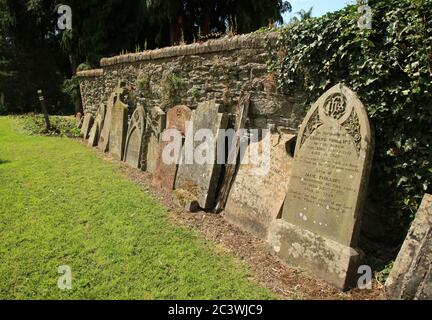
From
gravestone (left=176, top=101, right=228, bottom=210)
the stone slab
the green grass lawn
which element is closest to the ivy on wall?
the stone slab

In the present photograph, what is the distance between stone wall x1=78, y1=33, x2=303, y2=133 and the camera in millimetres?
4762

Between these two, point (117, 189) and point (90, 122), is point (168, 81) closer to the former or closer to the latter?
point (117, 189)

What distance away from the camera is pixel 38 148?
9.06 metres

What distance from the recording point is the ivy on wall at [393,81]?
3113 mm

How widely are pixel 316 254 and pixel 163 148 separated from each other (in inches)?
135

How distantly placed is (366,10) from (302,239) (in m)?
2.29

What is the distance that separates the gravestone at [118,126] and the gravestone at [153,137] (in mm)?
1086

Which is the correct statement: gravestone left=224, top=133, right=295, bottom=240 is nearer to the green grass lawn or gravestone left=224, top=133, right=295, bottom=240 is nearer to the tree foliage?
the green grass lawn

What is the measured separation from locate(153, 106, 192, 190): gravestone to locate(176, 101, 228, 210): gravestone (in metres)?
0.21

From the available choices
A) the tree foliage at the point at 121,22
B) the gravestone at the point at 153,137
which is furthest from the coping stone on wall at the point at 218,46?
the tree foliage at the point at 121,22

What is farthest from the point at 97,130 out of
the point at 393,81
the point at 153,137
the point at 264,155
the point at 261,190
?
the point at 393,81

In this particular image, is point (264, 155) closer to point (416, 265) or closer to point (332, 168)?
point (332, 168)

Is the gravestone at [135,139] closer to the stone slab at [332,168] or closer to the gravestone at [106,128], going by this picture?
the gravestone at [106,128]

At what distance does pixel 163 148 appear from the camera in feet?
20.0
